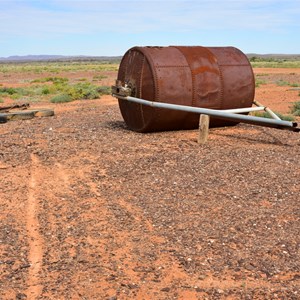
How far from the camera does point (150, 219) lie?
17.7ft

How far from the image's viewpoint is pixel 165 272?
423 cm

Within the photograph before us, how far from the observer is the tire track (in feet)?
13.1

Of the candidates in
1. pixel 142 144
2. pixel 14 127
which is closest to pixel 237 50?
pixel 142 144

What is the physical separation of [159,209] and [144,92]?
4.21 m

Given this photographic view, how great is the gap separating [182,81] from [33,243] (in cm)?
534

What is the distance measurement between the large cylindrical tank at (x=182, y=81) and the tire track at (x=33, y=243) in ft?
10.9

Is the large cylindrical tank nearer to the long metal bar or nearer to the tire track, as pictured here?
the long metal bar

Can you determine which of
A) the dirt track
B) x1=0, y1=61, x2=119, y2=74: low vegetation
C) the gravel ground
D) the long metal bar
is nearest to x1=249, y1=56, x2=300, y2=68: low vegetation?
x1=0, y1=61, x2=119, y2=74: low vegetation

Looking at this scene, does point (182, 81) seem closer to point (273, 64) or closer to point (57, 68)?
point (273, 64)

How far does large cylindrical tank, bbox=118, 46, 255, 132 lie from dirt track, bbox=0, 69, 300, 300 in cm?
67

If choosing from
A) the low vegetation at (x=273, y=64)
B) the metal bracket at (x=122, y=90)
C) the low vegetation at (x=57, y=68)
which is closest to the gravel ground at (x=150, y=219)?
the metal bracket at (x=122, y=90)

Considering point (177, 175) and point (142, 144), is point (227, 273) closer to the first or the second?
point (177, 175)

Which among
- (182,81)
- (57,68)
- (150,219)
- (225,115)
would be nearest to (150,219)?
(150,219)

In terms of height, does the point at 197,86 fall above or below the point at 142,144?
above
